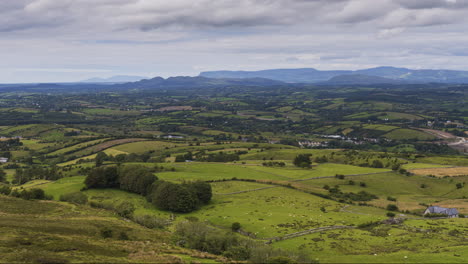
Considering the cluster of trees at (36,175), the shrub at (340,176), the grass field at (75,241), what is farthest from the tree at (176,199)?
the cluster of trees at (36,175)

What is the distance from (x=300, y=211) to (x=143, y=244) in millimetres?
42808

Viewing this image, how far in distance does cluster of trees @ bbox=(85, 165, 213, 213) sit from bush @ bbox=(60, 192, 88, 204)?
42.3ft

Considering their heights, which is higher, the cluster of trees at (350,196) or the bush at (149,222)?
the bush at (149,222)

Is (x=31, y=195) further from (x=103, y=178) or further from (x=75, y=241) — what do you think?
(x=75, y=241)

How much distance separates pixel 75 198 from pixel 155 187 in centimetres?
2150

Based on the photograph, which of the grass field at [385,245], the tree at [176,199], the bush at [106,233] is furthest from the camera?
the tree at [176,199]

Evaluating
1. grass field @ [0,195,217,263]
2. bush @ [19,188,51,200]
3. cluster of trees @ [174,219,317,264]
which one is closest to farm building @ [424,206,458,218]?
cluster of trees @ [174,219,317,264]

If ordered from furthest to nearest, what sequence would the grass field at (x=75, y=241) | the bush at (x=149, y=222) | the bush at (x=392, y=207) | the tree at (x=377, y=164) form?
the tree at (x=377, y=164)
the bush at (x=392, y=207)
the bush at (x=149, y=222)
the grass field at (x=75, y=241)

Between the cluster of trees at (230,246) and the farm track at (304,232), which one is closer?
the cluster of trees at (230,246)

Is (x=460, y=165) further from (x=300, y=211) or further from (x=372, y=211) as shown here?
(x=300, y=211)

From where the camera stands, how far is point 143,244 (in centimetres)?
5250

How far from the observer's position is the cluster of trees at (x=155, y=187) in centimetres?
8981

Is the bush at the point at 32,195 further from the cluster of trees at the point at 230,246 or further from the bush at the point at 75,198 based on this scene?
the cluster of trees at the point at 230,246

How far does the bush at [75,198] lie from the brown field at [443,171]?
114 m
